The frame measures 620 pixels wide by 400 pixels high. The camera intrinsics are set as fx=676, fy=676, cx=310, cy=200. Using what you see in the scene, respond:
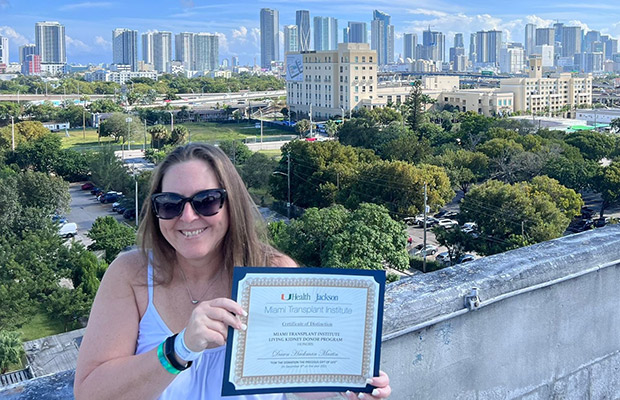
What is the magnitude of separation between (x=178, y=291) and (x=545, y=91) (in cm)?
6807

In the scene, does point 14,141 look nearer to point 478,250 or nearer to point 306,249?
point 306,249

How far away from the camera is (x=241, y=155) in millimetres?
30469

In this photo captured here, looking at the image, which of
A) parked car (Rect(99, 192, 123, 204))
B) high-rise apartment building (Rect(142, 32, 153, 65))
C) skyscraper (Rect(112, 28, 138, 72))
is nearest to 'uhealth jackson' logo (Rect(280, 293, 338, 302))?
parked car (Rect(99, 192, 123, 204))

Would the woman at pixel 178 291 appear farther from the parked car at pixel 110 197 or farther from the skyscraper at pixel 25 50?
the skyscraper at pixel 25 50

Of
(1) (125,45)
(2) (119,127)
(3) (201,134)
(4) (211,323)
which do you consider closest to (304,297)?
(4) (211,323)

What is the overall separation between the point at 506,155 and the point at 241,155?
11.5 m

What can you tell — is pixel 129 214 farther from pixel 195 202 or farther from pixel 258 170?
pixel 195 202

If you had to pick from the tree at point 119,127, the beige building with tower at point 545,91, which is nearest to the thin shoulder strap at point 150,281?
the tree at point 119,127

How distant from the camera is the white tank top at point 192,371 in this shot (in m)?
1.34

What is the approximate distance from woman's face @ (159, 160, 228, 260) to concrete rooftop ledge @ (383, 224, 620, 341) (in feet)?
2.08

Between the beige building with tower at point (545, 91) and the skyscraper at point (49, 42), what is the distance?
14244cm

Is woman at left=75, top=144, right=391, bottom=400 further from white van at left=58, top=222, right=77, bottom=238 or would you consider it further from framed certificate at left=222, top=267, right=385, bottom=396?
white van at left=58, top=222, right=77, bottom=238

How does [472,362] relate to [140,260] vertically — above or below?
below

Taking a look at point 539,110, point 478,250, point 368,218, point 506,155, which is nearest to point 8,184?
point 368,218
